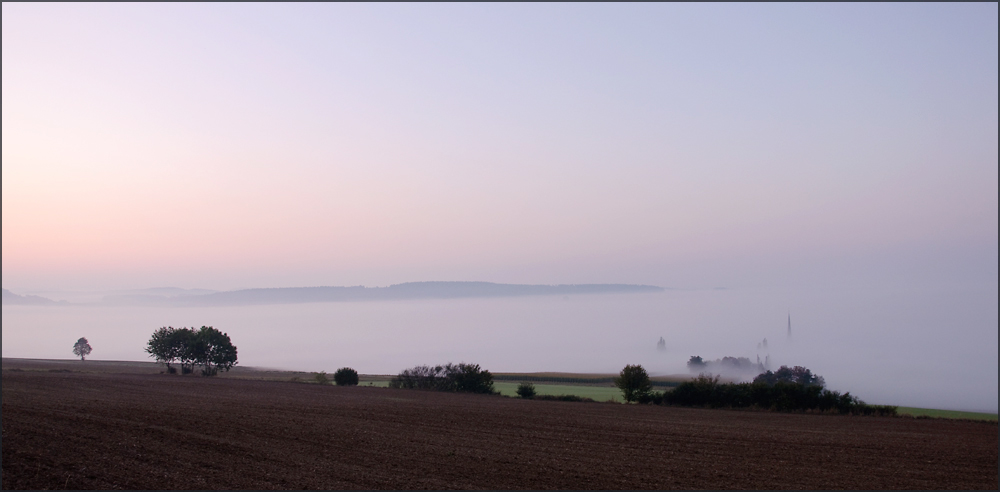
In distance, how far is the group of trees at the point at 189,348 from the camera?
208 feet

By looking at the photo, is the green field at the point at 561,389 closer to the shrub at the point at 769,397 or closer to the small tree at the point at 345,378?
the small tree at the point at 345,378

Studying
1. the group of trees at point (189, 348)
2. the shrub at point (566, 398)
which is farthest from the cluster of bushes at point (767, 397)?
the group of trees at point (189, 348)

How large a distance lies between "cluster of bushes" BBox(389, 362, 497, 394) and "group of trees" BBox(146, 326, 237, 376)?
23.1 metres

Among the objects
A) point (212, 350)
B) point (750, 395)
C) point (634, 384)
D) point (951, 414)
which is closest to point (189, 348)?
point (212, 350)

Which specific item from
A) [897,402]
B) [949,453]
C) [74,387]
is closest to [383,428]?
[949,453]

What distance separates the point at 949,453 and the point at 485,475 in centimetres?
1684

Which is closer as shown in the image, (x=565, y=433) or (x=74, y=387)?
(x=565, y=433)

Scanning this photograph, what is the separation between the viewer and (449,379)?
53781 millimetres

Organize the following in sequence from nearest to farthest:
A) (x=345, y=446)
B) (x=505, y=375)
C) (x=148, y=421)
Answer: (x=345, y=446) < (x=148, y=421) < (x=505, y=375)

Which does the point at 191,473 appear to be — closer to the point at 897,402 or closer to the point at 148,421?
the point at 148,421

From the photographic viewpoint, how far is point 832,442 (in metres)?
21.5

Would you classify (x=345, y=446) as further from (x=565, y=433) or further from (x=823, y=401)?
(x=823, y=401)

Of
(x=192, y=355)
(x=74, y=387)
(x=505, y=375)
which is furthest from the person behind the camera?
(x=505, y=375)

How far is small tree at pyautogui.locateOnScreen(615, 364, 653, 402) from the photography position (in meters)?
44.5
